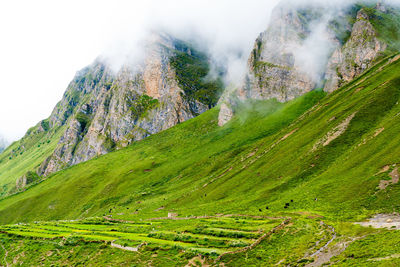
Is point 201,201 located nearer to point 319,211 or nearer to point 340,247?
point 319,211

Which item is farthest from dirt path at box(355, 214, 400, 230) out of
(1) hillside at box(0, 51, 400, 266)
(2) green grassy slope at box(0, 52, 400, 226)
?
(2) green grassy slope at box(0, 52, 400, 226)

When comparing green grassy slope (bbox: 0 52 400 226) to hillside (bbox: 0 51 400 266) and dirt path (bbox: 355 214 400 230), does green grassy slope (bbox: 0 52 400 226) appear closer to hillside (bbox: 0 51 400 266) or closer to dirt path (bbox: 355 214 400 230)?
hillside (bbox: 0 51 400 266)

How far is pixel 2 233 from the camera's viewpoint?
66562 millimetres

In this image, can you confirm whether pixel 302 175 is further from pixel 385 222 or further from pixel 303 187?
pixel 385 222

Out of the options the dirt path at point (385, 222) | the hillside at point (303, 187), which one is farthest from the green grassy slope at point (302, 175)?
the dirt path at point (385, 222)

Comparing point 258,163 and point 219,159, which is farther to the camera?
point 219,159

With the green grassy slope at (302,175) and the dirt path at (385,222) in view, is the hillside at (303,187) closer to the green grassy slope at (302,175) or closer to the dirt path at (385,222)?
the green grassy slope at (302,175)

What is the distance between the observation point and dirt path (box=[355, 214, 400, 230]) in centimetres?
4117

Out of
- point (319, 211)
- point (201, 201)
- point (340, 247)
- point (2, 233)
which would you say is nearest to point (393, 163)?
point (319, 211)

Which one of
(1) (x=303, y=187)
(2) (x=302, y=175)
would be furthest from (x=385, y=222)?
(2) (x=302, y=175)

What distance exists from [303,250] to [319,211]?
27.2 metres

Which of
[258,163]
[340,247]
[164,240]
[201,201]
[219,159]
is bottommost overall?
[340,247]

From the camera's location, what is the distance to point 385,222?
145 feet

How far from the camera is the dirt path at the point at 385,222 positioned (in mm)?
41169
